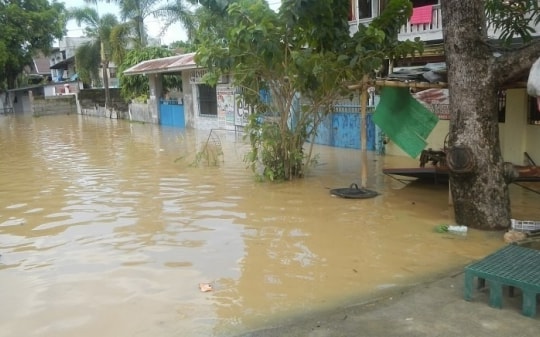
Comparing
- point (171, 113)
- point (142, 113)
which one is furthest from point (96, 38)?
point (171, 113)

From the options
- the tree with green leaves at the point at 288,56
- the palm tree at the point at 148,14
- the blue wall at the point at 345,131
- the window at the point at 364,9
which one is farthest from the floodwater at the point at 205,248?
the palm tree at the point at 148,14

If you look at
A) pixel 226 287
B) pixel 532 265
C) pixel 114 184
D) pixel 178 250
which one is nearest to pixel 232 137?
pixel 114 184

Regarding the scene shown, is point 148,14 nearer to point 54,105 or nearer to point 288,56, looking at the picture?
point 54,105

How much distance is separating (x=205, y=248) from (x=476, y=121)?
11.8 feet

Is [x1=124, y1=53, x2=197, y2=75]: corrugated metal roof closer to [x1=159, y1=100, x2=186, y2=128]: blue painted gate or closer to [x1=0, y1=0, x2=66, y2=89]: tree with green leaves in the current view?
[x1=159, y1=100, x2=186, y2=128]: blue painted gate

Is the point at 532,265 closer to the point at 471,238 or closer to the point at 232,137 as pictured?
the point at 471,238

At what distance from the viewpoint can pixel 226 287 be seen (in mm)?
4828

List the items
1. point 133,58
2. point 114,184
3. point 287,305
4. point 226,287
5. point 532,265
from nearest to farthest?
point 532,265
point 287,305
point 226,287
point 114,184
point 133,58

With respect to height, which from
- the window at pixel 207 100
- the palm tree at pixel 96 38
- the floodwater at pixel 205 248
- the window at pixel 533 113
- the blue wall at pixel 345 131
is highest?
the palm tree at pixel 96 38

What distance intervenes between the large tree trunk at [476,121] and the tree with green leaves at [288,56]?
1833mm

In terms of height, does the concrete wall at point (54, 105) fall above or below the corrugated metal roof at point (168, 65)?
below

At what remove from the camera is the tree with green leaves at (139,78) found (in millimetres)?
26250

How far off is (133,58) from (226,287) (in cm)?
2440

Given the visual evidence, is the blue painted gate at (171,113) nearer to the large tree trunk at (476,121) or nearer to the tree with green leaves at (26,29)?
the tree with green leaves at (26,29)
